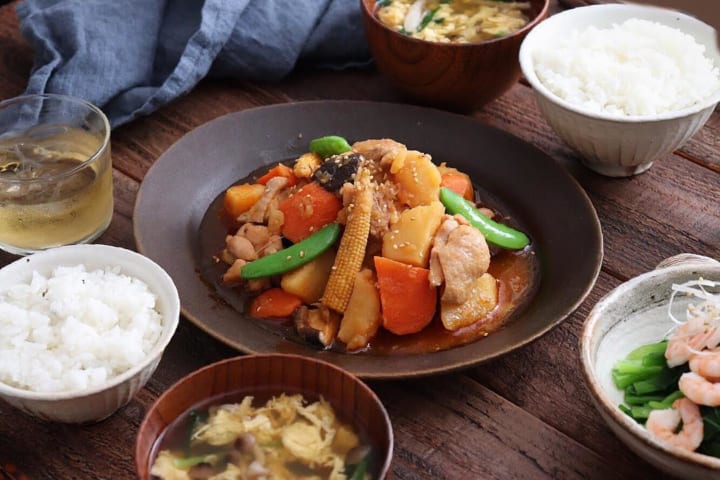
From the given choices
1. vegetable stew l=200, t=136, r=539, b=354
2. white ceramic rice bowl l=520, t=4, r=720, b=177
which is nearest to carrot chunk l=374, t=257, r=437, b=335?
vegetable stew l=200, t=136, r=539, b=354

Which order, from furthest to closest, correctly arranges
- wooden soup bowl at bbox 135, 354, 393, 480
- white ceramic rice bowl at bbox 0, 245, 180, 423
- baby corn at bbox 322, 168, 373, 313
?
1. baby corn at bbox 322, 168, 373, 313
2. white ceramic rice bowl at bbox 0, 245, 180, 423
3. wooden soup bowl at bbox 135, 354, 393, 480

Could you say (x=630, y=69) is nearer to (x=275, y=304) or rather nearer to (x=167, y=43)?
(x=275, y=304)

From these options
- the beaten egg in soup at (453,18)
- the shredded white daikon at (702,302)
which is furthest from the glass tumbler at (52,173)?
the shredded white daikon at (702,302)

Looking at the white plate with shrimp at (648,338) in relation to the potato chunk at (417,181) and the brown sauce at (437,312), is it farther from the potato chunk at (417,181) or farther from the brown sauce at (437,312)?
the potato chunk at (417,181)

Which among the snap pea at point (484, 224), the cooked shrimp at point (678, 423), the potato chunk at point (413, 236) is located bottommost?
the snap pea at point (484, 224)

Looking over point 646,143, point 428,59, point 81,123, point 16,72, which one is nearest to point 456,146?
point 428,59

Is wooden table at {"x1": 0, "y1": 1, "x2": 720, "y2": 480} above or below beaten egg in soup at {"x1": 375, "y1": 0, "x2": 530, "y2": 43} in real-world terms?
below

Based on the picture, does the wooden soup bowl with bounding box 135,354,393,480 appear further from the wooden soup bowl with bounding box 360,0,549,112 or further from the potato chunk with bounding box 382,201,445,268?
the wooden soup bowl with bounding box 360,0,549,112
